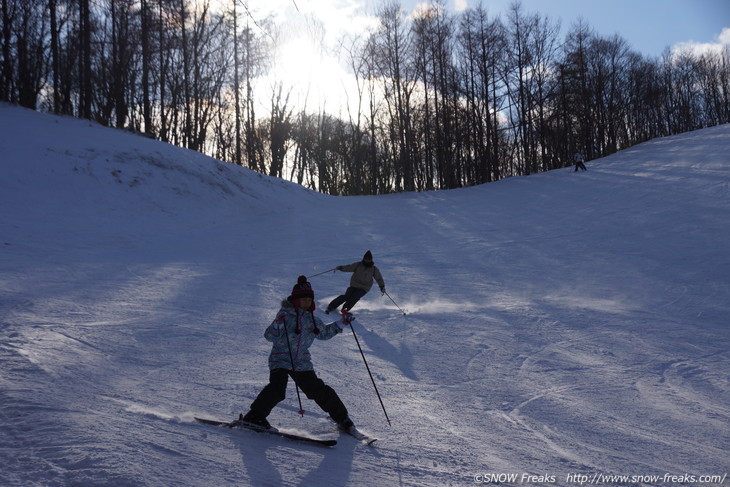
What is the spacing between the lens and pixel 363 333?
866cm

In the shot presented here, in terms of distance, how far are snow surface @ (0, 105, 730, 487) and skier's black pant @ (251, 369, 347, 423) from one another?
0.80ft

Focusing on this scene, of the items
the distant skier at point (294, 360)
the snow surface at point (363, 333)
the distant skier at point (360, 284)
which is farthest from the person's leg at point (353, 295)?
the distant skier at point (294, 360)

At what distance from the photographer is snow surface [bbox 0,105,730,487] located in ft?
13.2

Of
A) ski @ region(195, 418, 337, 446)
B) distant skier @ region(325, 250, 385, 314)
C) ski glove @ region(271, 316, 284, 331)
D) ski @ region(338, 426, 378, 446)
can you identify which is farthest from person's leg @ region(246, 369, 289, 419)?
distant skier @ region(325, 250, 385, 314)

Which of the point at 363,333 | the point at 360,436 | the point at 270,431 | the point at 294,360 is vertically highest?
the point at 294,360

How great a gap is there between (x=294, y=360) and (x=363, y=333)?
4208 millimetres

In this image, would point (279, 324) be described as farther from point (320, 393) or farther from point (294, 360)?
point (320, 393)

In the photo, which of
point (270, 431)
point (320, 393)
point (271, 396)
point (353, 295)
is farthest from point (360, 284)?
point (270, 431)

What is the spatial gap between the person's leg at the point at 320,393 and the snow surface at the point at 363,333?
0.22 metres

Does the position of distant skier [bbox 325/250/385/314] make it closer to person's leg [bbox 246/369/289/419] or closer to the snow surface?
the snow surface

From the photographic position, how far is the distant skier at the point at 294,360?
4520 millimetres

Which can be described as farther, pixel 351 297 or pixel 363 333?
pixel 351 297

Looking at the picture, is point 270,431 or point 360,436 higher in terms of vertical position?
point 270,431

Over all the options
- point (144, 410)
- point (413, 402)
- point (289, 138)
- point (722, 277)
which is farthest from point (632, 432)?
point (289, 138)
